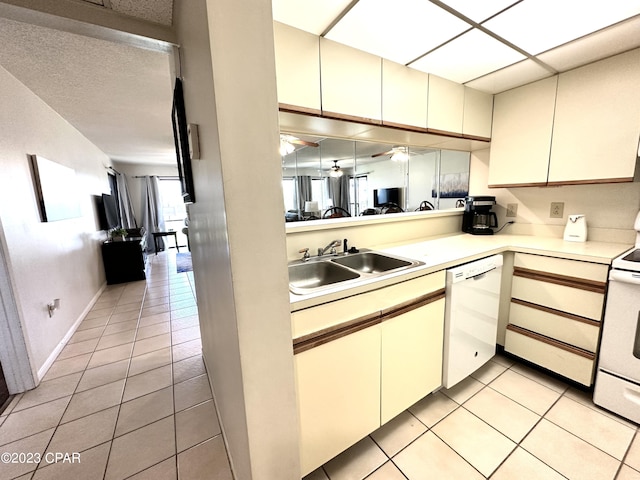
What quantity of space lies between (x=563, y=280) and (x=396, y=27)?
1801 millimetres

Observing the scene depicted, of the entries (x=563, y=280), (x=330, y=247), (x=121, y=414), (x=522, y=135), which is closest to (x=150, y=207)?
(x=121, y=414)

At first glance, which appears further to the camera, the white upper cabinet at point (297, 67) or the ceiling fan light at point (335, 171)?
the ceiling fan light at point (335, 171)

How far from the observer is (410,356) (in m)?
1.42

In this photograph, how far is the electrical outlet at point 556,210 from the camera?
210 centimetres

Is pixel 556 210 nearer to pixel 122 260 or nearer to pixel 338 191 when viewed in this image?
pixel 338 191

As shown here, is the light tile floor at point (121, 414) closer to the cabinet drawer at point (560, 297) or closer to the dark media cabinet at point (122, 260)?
the dark media cabinet at point (122, 260)

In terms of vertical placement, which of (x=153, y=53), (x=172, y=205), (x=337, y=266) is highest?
(x=153, y=53)

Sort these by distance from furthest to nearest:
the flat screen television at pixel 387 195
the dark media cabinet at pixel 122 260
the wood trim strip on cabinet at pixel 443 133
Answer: the flat screen television at pixel 387 195, the dark media cabinet at pixel 122 260, the wood trim strip on cabinet at pixel 443 133

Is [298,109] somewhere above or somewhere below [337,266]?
A: above

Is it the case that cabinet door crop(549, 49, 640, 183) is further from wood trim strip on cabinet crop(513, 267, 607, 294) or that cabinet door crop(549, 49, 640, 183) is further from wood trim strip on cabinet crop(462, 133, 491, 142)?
wood trim strip on cabinet crop(513, 267, 607, 294)

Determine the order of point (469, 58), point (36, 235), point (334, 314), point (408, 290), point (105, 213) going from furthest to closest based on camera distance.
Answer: point (105, 213) → point (36, 235) → point (469, 58) → point (408, 290) → point (334, 314)

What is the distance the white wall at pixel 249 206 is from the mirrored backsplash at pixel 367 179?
2369 mm

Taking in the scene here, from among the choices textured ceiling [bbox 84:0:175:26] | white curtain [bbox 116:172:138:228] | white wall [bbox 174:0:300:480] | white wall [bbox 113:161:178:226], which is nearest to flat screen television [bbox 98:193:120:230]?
white curtain [bbox 116:172:138:228]

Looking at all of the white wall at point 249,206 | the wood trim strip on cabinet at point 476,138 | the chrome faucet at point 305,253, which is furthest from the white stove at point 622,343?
the white wall at point 249,206
